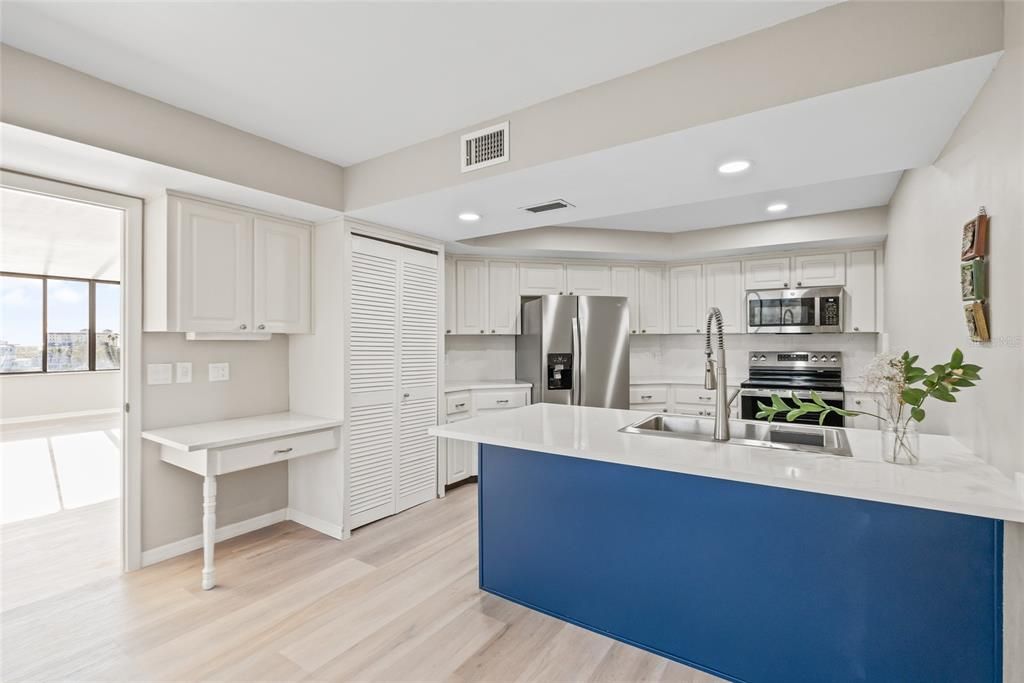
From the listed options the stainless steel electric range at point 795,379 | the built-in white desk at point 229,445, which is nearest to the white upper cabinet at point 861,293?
the stainless steel electric range at point 795,379

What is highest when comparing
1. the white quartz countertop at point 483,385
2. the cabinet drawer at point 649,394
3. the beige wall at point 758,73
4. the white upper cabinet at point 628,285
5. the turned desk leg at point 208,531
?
the beige wall at point 758,73

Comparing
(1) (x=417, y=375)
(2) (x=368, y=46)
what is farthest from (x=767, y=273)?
(2) (x=368, y=46)

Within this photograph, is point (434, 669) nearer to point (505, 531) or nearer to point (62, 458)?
point (505, 531)

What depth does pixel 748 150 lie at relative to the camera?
2.10m

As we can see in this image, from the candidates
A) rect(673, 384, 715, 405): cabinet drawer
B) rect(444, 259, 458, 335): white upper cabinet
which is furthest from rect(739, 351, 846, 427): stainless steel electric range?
rect(444, 259, 458, 335): white upper cabinet

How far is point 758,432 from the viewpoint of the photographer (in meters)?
2.33

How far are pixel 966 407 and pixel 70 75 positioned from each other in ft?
12.6

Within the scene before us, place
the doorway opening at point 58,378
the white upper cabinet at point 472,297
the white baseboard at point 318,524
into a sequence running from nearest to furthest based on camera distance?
the doorway opening at point 58,378 → the white baseboard at point 318,524 → the white upper cabinet at point 472,297

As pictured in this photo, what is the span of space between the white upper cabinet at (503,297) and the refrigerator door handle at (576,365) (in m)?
0.62

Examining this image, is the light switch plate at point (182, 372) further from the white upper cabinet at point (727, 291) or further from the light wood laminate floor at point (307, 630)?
the white upper cabinet at point (727, 291)

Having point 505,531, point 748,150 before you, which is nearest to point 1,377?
point 505,531

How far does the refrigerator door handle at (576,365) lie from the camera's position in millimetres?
4430

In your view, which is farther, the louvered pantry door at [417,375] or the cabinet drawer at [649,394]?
the cabinet drawer at [649,394]

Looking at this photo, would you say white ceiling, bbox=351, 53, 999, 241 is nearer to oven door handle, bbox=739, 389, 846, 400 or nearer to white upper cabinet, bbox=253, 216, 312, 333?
white upper cabinet, bbox=253, 216, 312, 333
